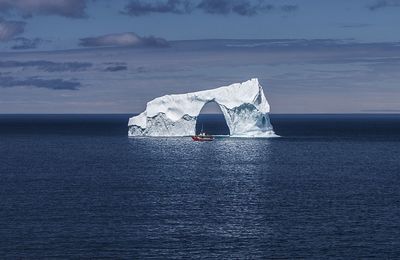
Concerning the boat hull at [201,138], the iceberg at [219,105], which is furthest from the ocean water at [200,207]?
the boat hull at [201,138]

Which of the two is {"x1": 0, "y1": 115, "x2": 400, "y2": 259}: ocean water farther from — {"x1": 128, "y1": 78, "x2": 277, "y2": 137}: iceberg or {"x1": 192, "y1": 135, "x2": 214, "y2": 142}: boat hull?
{"x1": 192, "y1": 135, "x2": 214, "y2": 142}: boat hull

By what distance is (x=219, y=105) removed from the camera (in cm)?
11262

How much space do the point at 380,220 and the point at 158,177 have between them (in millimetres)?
30608

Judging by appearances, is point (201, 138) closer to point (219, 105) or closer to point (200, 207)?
point (219, 105)

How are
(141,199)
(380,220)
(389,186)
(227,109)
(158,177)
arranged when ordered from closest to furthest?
(380,220)
(141,199)
(389,186)
(158,177)
(227,109)

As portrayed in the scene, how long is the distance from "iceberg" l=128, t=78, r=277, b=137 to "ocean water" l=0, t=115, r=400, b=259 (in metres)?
12.9

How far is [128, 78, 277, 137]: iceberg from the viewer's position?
109 meters

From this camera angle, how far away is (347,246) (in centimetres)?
4156

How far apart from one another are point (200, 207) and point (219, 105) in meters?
58.8

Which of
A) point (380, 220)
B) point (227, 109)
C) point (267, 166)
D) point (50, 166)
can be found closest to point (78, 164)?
point (50, 166)

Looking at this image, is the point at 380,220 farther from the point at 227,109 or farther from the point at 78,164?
the point at 227,109

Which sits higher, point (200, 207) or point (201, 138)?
point (201, 138)

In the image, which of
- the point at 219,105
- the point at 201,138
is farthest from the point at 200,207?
the point at 201,138

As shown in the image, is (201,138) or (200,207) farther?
(201,138)
